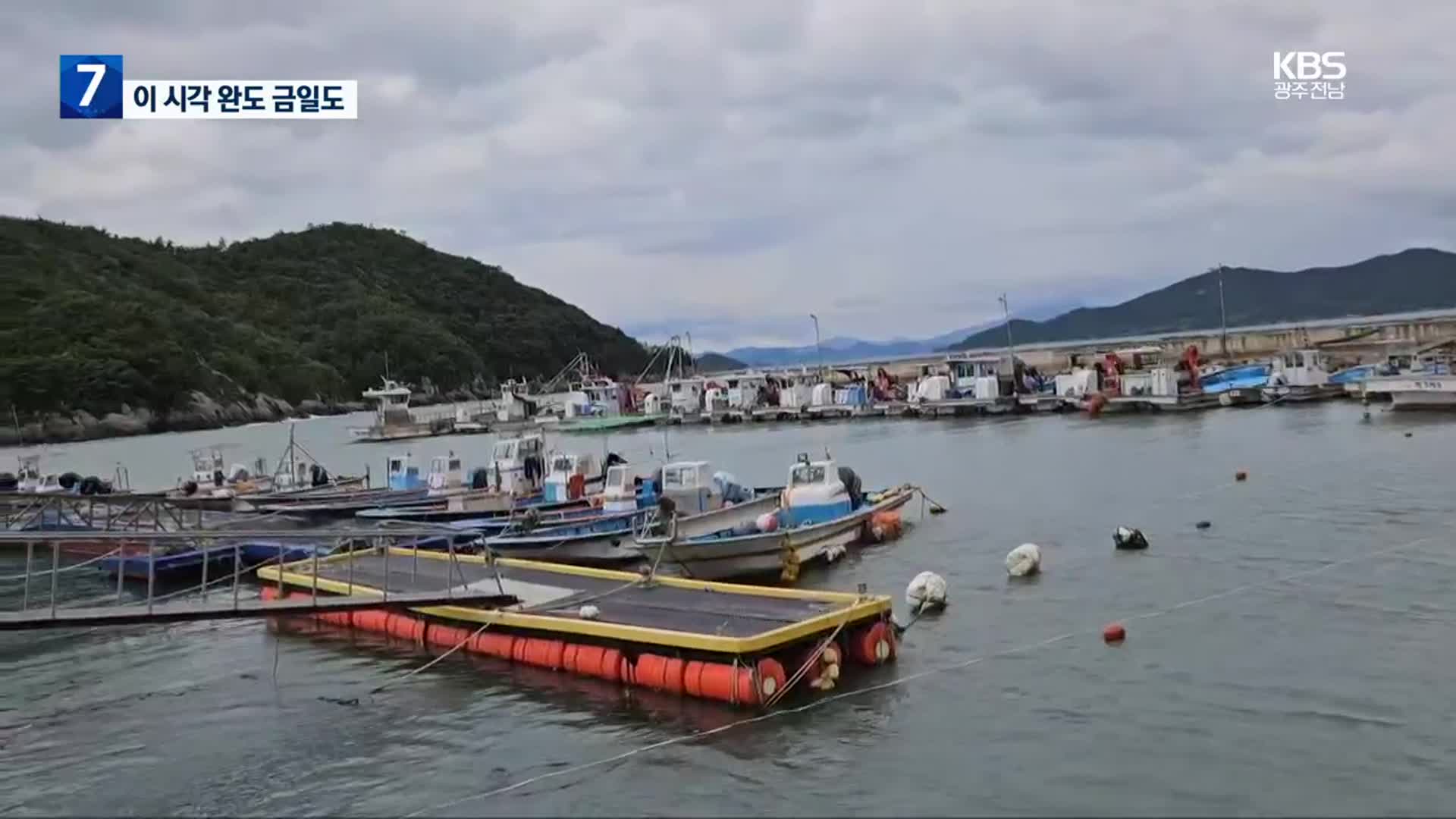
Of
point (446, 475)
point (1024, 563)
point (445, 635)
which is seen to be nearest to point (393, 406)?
point (446, 475)

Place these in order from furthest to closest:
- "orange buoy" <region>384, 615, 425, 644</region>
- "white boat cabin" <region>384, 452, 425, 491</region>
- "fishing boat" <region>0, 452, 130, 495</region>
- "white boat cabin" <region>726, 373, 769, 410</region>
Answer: "white boat cabin" <region>726, 373, 769, 410</region> → "white boat cabin" <region>384, 452, 425, 491</region> → "fishing boat" <region>0, 452, 130, 495</region> → "orange buoy" <region>384, 615, 425, 644</region>

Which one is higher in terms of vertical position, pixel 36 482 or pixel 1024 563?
pixel 36 482

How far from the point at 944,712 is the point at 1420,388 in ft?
167

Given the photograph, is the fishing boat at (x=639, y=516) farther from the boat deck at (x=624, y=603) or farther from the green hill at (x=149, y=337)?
the green hill at (x=149, y=337)

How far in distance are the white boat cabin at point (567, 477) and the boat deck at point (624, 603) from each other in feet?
30.1

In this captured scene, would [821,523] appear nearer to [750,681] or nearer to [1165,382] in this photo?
[750,681]

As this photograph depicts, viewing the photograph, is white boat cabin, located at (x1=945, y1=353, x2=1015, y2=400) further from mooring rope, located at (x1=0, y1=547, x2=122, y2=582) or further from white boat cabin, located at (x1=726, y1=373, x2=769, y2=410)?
mooring rope, located at (x1=0, y1=547, x2=122, y2=582)

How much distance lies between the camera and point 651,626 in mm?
17750

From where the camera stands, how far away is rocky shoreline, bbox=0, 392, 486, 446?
4299 inches

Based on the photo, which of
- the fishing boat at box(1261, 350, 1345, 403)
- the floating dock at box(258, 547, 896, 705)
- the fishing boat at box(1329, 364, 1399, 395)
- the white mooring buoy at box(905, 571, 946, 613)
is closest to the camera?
the floating dock at box(258, 547, 896, 705)

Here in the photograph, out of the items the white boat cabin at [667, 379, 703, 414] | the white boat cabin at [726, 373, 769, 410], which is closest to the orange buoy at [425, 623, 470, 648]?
the white boat cabin at [726, 373, 769, 410]

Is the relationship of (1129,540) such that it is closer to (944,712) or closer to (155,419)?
(944,712)

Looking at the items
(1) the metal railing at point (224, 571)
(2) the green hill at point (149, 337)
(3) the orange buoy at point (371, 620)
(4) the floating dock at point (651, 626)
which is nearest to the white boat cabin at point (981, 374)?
(1) the metal railing at point (224, 571)

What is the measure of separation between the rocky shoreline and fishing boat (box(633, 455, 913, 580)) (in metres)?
94.1
